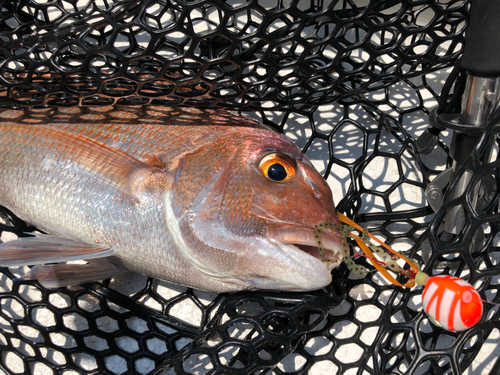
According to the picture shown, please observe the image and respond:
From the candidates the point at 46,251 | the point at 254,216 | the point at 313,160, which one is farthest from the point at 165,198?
the point at 313,160

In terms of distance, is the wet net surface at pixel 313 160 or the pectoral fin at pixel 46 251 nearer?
the wet net surface at pixel 313 160

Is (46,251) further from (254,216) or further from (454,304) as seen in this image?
(454,304)

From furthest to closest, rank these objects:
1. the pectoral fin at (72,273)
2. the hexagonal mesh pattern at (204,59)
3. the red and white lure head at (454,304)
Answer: the pectoral fin at (72,273) → the hexagonal mesh pattern at (204,59) → the red and white lure head at (454,304)

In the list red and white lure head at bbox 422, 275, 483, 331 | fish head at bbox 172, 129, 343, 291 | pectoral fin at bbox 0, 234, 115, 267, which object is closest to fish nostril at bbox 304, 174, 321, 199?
fish head at bbox 172, 129, 343, 291

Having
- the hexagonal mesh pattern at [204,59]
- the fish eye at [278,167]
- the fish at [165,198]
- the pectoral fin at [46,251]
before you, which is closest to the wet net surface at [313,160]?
the hexagonal mesh pattern at [204,59]

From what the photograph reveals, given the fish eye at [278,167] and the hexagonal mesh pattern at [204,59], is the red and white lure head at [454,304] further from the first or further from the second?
the hexagonal mesh pattern at [204,59]

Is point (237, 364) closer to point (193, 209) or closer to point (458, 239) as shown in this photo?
point (193, 209)

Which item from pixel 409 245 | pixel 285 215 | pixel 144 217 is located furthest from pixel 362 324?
pixel 144 217
